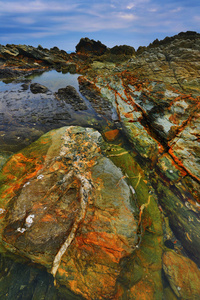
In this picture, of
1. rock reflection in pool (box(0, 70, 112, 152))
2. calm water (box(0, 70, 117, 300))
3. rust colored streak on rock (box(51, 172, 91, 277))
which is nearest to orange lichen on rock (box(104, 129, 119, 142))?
calm water (box(0, 70, 117, 300))

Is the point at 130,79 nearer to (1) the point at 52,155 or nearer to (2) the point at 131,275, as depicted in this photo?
(1) the point at 52,155

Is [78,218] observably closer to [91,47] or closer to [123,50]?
[123,50]

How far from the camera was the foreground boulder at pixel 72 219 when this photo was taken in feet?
10.8

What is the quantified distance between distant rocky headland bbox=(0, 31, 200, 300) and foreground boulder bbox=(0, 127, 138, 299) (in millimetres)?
26

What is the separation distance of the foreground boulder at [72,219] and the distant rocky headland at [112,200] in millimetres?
26

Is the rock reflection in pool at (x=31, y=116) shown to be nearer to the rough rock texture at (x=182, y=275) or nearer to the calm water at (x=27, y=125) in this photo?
the calm water at (x=27, y=125)

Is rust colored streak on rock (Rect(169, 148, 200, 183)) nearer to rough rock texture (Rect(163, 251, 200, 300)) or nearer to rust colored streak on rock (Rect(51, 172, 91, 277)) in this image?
rough rock texture (Rect(163, 251, 200, 300))

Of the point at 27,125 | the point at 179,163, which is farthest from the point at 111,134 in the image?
the point at 27,125

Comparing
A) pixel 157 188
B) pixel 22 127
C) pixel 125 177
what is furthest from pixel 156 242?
pixel 22 127

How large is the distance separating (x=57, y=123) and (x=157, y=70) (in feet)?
29.5

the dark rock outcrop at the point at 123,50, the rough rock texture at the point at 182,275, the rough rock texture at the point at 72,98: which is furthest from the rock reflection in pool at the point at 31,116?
the dark rock outcrop at the point at 123,50

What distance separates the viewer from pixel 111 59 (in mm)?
22203

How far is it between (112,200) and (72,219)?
1.34m

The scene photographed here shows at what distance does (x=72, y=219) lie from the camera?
372cm
